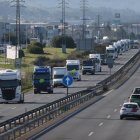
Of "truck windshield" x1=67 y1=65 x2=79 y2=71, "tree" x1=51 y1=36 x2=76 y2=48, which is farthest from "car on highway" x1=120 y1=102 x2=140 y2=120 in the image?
"tree" x1=51 y1=36 x2=76 y2=48

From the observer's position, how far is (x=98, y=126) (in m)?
34.4

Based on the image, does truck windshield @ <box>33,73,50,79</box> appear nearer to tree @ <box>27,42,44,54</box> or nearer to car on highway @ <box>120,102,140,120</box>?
car on highway @ <box>120,102,140,120</box>

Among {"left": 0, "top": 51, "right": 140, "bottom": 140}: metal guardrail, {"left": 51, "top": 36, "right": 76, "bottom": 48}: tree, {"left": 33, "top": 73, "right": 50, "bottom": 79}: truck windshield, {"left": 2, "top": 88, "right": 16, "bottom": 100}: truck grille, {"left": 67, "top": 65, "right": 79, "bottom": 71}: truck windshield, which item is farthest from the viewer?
{"left": 51, "top": 36, "right": 76, "bottom": 48}: tree

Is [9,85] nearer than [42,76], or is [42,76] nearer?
[9,85]

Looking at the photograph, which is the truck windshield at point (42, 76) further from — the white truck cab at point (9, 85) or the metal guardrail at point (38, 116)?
the white truck cab at point (9, 85)

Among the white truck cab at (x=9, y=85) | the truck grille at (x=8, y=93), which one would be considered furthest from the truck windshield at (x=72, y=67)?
the truck grille at (x=8, y=93)

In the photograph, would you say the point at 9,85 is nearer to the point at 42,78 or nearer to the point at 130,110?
the point at 42,78

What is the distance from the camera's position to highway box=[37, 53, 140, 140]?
96.7 feet

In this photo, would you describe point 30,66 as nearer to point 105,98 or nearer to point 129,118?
point 105,98

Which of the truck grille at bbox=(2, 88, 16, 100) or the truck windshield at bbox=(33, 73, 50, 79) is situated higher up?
the truck windshield at bbox=(33, 73, 50, 79)

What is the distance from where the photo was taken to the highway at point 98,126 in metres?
29.5

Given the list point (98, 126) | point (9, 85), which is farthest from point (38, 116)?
point (9, 85)

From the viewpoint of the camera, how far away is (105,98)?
57.2 metres

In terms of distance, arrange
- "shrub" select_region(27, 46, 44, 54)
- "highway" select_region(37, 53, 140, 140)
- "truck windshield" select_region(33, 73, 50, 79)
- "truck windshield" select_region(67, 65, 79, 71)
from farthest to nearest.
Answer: "shrub" select_region(27, 46, 44, 54), "truck windshield" select_region(67, 65, 79, 71), "truck windshield" select_region(33, 73, 50, 79), "highway" select_region(37, 53, 140, 140)
